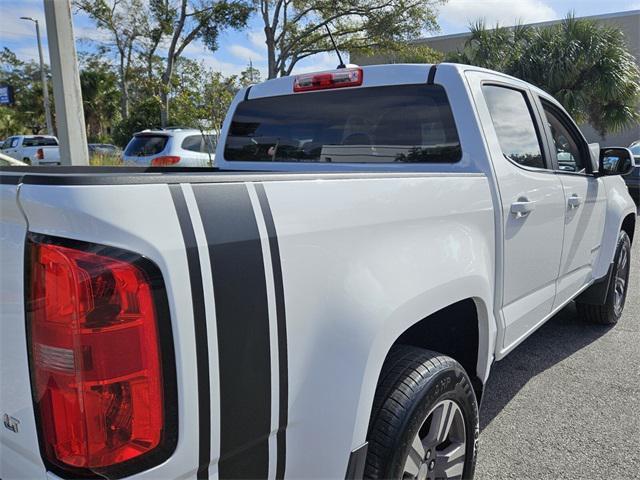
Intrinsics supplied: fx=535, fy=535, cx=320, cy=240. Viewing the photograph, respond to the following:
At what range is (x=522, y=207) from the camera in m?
2.57

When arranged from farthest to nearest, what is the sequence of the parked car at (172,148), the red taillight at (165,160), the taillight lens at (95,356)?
the parked car at (172,148) < the red taillight at (165,160) < the taillight lens at (95,356)

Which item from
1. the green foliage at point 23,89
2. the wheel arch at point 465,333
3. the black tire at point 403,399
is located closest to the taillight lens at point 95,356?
the black tire at point 403,399

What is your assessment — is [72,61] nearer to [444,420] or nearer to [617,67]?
[444,420]

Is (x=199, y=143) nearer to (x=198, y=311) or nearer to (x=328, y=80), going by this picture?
(x=328, y=80)

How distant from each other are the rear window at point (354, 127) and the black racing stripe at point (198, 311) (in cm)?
169

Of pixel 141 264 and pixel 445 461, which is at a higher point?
pixel 141 264

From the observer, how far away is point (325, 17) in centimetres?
2175

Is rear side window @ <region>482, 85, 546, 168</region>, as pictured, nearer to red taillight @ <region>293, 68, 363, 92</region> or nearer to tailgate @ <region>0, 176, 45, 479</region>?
red taillight @ <region>293, 68, 363, 92</region>

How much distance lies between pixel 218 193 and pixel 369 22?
23236 mm

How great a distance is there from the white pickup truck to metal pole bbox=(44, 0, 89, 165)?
4.27 meters

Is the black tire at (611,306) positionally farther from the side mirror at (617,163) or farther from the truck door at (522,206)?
the truck door at (522,206)

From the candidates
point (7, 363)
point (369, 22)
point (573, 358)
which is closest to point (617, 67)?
point (369, 22)

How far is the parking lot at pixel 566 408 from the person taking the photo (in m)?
2.70

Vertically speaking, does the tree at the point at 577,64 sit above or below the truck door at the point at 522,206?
above
